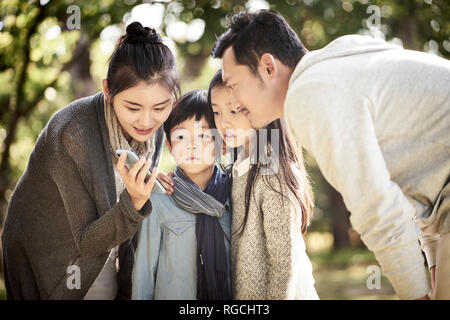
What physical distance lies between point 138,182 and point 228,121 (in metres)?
0.48

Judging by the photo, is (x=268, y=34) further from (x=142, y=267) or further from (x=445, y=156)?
(x=142, y=267)

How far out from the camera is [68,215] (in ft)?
6.59

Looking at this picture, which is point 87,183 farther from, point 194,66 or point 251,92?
point 194,66

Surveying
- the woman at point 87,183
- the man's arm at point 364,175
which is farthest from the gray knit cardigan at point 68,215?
the man's arm at point 364,175

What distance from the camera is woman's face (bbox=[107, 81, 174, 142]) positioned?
2.05 m

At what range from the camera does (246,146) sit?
2094mm

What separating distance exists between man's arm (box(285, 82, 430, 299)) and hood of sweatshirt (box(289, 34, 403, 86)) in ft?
0.50

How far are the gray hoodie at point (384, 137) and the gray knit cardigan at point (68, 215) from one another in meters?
0.79

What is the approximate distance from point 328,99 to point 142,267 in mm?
1031

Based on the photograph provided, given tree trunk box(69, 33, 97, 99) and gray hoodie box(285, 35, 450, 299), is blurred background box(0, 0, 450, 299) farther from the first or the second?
gray hoodie box(285, 35, 450, 299)

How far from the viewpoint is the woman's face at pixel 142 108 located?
205cm

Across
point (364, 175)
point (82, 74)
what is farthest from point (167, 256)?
→ point (82, 74)

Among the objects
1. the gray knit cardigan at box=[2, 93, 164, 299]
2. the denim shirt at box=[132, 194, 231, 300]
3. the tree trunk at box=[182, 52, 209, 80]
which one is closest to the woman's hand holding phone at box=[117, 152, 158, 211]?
the gray knit cardigan at box=[2, 93, 164, 299]

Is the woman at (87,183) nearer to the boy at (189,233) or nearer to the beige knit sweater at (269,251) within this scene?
the boy at (189,233)
